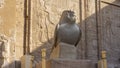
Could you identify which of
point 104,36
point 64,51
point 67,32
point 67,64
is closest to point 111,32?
point 104,36

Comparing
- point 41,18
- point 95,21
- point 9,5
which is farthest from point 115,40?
point 9,5

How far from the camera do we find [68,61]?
22.8ft

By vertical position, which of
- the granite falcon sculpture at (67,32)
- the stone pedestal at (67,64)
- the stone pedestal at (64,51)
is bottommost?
the stone pedestal at (67,64)

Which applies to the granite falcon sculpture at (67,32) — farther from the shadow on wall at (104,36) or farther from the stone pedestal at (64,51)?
the shadow on wall at (104,36)

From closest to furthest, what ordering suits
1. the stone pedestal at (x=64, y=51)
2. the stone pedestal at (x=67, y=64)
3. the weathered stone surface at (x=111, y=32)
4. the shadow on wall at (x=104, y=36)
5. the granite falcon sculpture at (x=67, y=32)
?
the stone pedestal at (x=67, y=64) → the stone pedestal at (x=64, y=51) → the granite falcon sculpture at (x=67, y=32) → the shadow on wall at (x=104, y=36) → the weathered stone surface at (x=111, y=32)

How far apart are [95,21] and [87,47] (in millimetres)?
1299

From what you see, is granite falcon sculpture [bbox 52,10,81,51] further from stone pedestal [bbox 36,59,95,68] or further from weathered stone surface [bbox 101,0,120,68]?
weathered stone surface [bbox 101,0,120,68]

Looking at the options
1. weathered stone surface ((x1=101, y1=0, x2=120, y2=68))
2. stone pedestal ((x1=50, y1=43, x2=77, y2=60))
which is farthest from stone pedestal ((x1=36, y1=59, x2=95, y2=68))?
weathered stone surface ((x1=101, y1=0, x2=120, y2=68))

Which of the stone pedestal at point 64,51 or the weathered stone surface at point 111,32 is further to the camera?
the weathered stone surface at point 111,32

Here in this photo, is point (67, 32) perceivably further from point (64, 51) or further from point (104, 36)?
point (104, 36)

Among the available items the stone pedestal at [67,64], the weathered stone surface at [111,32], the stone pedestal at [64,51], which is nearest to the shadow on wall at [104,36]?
the weathered stone surface at [111,32]

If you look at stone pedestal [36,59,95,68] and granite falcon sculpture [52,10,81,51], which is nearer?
stone pedestal [36,59,95,68]

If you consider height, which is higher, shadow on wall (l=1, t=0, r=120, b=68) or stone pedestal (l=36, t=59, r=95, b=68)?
shadow on wall (l=1, t=0, r=120, b=68)

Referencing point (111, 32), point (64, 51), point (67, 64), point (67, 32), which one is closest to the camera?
point (67, 64)
